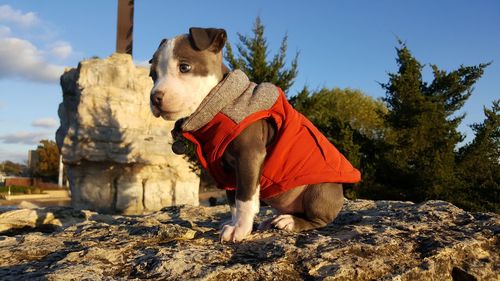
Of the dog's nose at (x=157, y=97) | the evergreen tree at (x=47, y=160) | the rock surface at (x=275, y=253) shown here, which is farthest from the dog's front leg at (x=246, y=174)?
the evergreen tree at (x=47, y=160)

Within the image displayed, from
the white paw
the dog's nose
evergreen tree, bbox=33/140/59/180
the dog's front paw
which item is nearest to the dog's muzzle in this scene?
the dog's nose

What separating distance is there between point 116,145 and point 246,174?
16314 millimetres

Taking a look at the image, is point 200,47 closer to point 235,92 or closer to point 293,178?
point 235,92

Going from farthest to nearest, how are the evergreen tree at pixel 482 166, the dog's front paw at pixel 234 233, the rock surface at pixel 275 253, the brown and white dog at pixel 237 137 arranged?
the evergreen tree at pixel 482 166 → the brown and white dog at pixel 237 137 → the dog's front paw at pixel 234 233 → the rock surface at pixel 275 253

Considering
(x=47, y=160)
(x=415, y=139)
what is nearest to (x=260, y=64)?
(x=415, y=139)

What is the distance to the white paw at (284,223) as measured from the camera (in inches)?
108

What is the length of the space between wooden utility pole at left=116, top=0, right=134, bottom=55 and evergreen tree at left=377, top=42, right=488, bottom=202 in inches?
476

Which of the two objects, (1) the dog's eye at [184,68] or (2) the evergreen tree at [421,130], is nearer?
(1) the dog's eye at [184,68]

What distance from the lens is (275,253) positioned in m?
2.12

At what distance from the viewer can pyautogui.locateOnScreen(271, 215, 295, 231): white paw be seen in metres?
2.74

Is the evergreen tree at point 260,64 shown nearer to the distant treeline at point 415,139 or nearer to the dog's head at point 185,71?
the distant treeline at point 415,139

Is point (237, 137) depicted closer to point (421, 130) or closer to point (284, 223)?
point (284, 223)

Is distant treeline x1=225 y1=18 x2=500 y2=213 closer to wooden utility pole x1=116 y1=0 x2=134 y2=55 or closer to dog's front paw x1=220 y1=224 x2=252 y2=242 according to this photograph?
wooden utility pole x1=116 y1=0 x2=134 y2=55

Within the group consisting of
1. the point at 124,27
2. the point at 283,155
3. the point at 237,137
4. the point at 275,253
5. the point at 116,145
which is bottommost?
the point at 275,253
